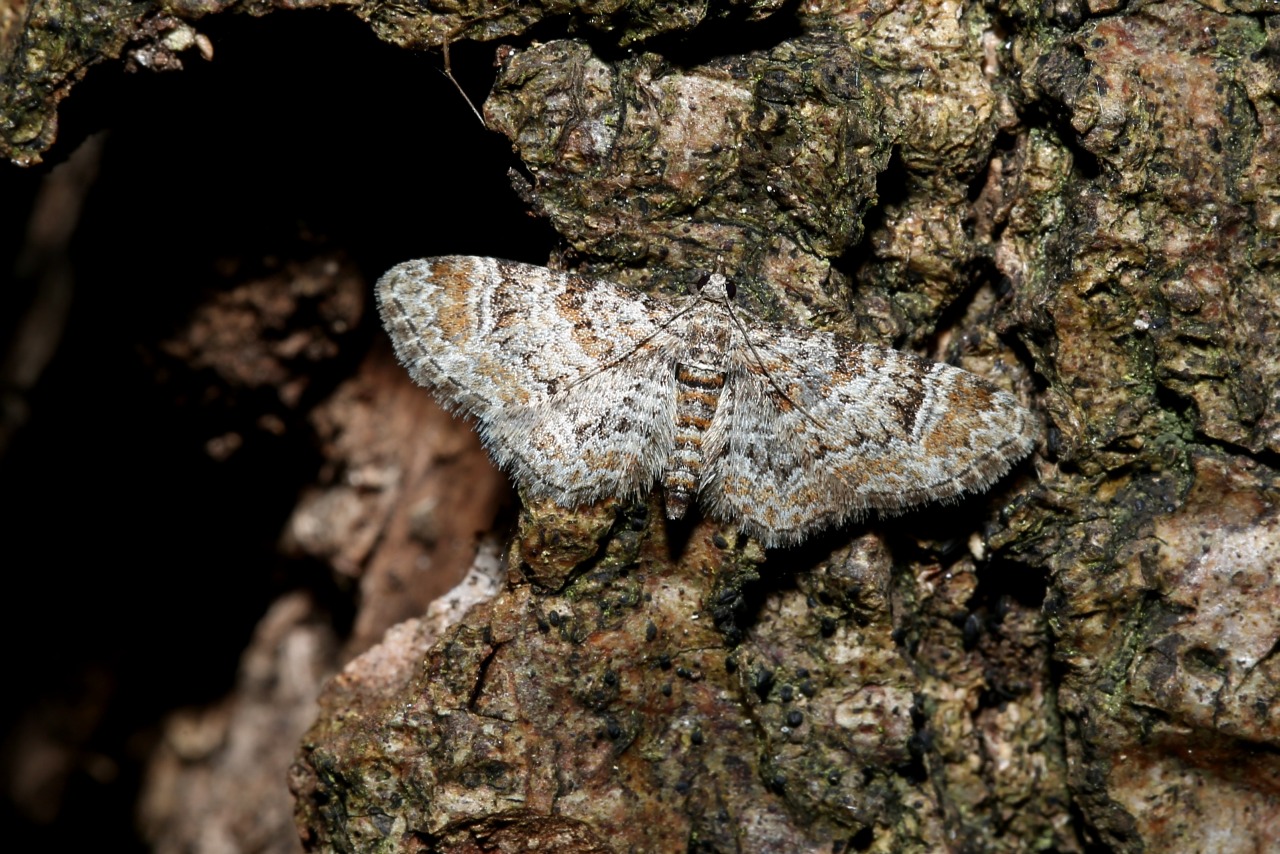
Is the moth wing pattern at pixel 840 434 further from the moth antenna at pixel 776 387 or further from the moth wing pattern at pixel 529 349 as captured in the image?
the moth wing pattern at pixel 529 349

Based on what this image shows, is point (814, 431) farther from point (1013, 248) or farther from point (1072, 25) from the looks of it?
point (1072, 25)

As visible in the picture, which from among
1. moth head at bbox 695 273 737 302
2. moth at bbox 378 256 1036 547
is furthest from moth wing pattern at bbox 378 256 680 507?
moth head at bbox 695 273 737 302

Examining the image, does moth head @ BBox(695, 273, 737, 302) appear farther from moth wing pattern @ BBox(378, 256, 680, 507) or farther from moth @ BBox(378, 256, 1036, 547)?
moth wing pattern @ BBox(378, 256, 680, 507)

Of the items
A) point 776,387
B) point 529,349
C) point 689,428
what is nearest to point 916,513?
point 776,387

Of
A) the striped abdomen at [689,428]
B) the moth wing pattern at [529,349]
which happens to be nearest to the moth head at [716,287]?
the moth wing pattern at [529,349]

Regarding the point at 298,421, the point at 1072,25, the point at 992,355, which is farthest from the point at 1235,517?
the point at 298,421
